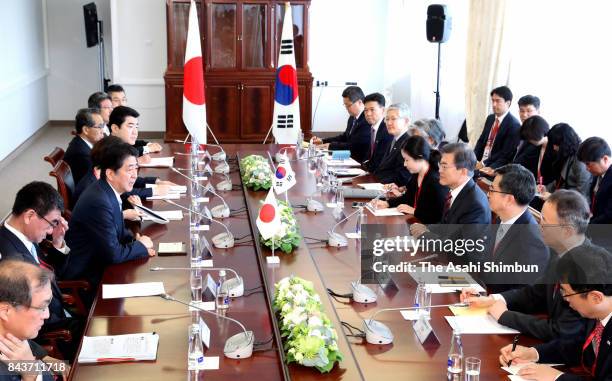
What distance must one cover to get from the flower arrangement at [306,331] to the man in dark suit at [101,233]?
3.94 ft

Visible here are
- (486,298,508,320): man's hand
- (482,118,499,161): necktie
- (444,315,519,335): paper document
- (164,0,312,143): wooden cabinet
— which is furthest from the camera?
(164,0,312,143): wooden cabinet

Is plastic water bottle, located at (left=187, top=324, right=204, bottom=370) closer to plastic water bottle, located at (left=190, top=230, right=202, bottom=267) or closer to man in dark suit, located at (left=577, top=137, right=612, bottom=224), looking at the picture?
plastic water bottle, located at (left=190, top=230, right=202, bottom=267)

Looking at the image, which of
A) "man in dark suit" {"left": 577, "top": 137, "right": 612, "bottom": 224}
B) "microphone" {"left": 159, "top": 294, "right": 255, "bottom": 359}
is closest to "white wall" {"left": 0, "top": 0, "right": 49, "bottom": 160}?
"man in dark suit" {"left": 577, "top": 137, "right": 612, "bottom": 224}

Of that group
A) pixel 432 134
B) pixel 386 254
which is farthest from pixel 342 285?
pixel 432 134

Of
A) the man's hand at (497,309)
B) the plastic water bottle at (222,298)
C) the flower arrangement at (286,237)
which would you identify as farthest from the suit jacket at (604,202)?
the plastic water bottle at (222,298)

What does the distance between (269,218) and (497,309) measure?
3.96ft

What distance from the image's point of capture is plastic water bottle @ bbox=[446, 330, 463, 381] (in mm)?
2757

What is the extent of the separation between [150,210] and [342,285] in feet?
5.44

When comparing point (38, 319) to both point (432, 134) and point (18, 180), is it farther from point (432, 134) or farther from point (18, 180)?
point (18, 180)

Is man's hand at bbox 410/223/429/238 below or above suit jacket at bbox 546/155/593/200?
below

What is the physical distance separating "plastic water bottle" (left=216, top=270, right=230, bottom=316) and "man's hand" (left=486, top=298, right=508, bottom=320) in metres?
1.16

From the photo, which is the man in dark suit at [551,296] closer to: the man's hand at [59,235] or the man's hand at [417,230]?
the man's hand at [417,230]

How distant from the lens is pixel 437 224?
4730 mm

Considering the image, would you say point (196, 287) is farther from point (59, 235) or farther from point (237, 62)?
point (237, 62)
